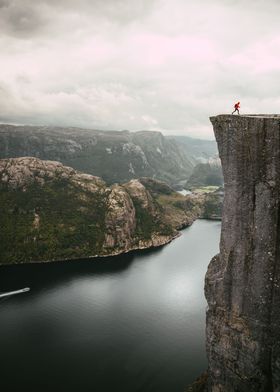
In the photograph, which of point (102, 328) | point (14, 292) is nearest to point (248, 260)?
point (102, 328)

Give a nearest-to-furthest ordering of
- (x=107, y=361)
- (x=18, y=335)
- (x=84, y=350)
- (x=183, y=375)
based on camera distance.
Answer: (x=183, y=375) → (x=107, y=361) → (x=84, y=350) → (x=18, y=335)

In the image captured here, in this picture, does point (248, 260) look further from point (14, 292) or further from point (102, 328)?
point (14, 292)

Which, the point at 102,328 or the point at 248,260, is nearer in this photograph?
the point at 248,260

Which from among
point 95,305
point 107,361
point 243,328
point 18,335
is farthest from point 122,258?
point 243,328

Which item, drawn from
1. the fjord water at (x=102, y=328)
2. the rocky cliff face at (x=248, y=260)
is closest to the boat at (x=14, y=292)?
the fjord water at (x=102, y=328)

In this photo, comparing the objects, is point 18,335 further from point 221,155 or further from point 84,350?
point 221,155

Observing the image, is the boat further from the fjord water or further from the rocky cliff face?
the rocky cliff face

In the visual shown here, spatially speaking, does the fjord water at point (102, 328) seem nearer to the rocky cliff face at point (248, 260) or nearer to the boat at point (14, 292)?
the boat at point (14, 292)
